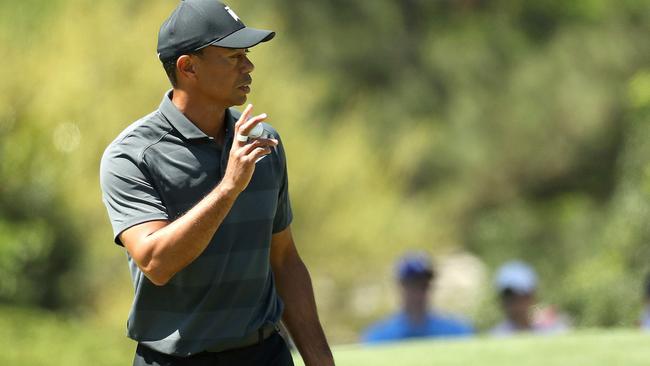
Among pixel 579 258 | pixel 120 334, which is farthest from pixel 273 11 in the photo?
pixel 120 334

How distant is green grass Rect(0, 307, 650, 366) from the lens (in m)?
6.86

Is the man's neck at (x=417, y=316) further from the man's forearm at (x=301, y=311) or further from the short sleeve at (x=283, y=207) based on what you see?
the short sleeve at (x=283, y=207)

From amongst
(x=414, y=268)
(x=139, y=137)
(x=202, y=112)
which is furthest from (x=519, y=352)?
(x=139, y=137)

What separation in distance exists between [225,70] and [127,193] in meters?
0.44

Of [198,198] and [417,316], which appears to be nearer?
[198,198]

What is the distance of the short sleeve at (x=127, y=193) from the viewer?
335 cm

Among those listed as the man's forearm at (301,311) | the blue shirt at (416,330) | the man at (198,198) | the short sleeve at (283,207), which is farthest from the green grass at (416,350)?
the man at (198,198)

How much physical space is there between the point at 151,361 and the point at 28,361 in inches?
179

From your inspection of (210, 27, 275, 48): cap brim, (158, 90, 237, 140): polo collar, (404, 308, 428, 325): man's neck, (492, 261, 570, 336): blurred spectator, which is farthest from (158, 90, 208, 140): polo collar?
(492, 261, 570, 336): blurred spectator

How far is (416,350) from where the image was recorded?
7328 mm

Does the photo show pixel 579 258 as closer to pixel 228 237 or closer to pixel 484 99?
pixel 484 99

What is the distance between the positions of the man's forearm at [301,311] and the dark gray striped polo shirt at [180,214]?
0.24 meters

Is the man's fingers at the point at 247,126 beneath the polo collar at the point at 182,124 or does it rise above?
beneath

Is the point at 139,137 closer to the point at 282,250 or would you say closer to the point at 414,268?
the point at 282,250
